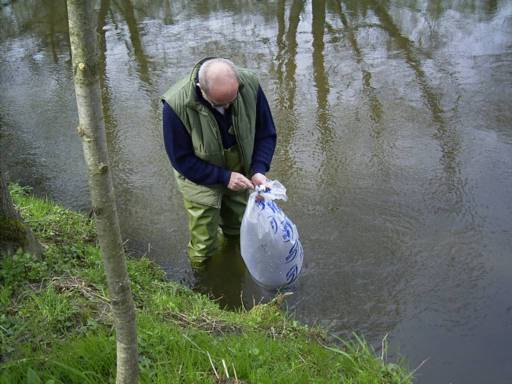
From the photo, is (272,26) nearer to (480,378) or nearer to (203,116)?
(203,116)

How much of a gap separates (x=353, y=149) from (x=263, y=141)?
5.99 ft

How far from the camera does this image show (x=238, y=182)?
3605mm

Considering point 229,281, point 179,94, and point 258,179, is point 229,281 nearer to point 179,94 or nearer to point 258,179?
point 258,179

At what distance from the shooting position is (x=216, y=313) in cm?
329

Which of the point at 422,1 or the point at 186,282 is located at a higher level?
the point at 422,1

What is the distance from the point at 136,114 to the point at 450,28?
4.75 metres

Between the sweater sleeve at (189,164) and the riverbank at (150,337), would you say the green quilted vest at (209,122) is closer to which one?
the sweater sleeve at (189,164)

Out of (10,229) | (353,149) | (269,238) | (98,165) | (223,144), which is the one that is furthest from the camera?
(353,149)

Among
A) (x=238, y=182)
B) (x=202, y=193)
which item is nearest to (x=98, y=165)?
(x=238, y=182)

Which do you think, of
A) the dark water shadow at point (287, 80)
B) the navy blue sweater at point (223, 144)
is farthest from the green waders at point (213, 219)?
the dark water shadow at point (287, 80)

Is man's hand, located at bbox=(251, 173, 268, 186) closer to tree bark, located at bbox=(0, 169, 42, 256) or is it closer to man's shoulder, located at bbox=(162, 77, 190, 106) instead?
man's shoulder, located at bbox=(162, 77, 190, 106)

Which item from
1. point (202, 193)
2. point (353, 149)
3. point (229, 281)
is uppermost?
point (202, 193)

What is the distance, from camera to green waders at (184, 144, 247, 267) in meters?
3.81

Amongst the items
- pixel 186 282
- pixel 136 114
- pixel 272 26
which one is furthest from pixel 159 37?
pixel 186 282
